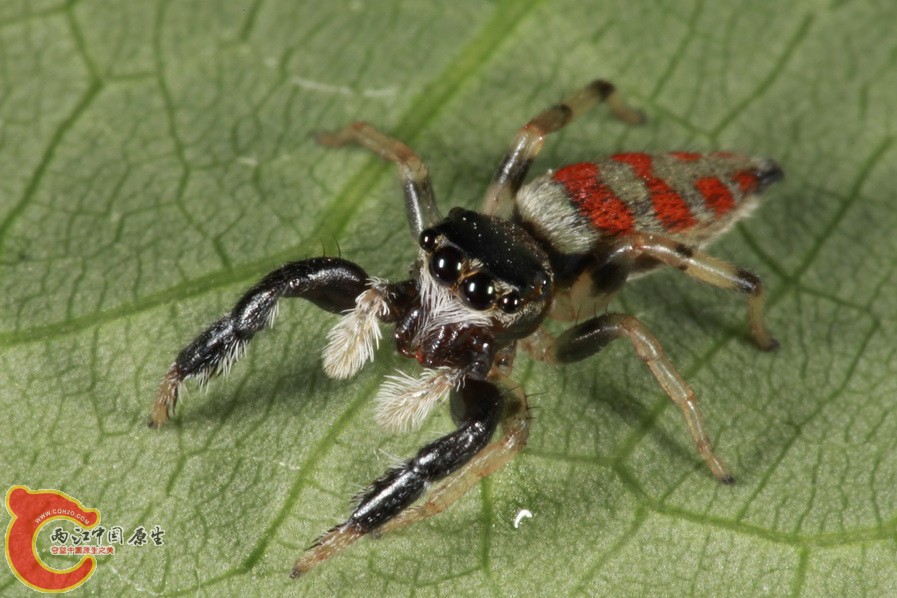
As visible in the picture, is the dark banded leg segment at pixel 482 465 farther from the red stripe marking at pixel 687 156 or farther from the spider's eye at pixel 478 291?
the red stripe marking at pixel 687 156

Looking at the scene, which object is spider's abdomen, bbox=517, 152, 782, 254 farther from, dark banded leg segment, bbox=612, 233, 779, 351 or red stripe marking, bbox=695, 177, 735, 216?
dark banded leg segment, bbox=612, 233, 779, 351

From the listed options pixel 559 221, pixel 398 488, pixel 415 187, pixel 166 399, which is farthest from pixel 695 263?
pixel 166 399

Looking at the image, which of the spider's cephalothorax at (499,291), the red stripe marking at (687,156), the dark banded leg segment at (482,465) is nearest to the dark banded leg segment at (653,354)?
the spider's cephalothorax at (499,291)

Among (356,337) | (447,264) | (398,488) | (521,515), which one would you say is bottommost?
(521,515)

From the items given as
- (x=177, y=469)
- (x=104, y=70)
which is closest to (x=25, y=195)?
(x=104, y=70)

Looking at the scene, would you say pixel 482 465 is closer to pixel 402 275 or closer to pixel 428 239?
pixel 428 239

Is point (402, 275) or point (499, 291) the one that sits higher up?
point (499, 291)

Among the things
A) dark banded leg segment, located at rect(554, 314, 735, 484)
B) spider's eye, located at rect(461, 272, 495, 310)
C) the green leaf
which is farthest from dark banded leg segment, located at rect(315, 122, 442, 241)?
dark banded leg segment, located at rect(554, 314, 735, 484)

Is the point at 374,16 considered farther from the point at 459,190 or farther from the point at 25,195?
the point at 25,195
